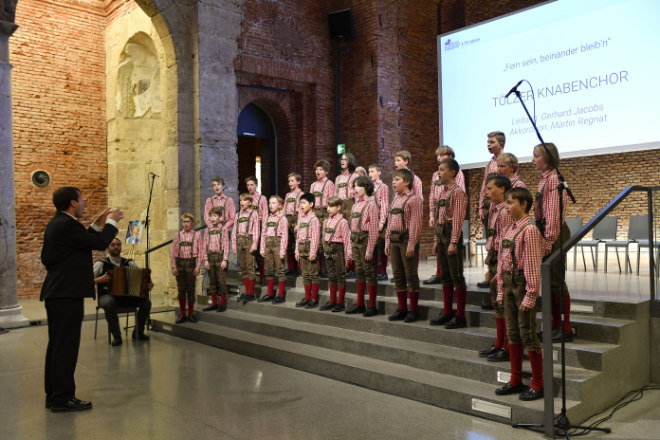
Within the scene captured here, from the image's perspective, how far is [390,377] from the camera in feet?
14.8

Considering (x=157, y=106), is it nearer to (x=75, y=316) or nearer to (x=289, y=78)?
(x=289, y=78)

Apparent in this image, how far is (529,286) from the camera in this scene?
3.66 meters

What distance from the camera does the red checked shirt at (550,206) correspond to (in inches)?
168

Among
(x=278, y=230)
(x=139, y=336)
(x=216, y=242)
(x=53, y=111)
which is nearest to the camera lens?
(x=139, y=336)

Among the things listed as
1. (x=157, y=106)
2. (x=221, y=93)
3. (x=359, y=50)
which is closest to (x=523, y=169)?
(x=359, y=50)

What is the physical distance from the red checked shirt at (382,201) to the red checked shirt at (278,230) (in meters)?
1.38

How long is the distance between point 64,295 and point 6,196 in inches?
183

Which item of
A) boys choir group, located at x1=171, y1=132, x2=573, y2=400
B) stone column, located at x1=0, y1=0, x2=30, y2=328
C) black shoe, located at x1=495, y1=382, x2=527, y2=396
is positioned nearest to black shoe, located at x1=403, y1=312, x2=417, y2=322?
boys choir group, located at x1=171, y1=132, x2=573, y2=400

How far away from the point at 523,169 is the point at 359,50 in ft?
14.3

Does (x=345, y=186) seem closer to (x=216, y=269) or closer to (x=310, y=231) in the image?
(x=310, y=231)

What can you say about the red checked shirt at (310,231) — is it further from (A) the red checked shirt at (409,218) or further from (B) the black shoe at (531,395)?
(B) the black shoe at (531,395)

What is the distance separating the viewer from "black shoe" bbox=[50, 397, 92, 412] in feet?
13.8

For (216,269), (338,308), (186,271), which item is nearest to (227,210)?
(216,269)

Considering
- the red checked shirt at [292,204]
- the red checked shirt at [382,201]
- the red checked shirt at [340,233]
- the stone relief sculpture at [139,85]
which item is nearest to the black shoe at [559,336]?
the red checked shirt at [382,201]
